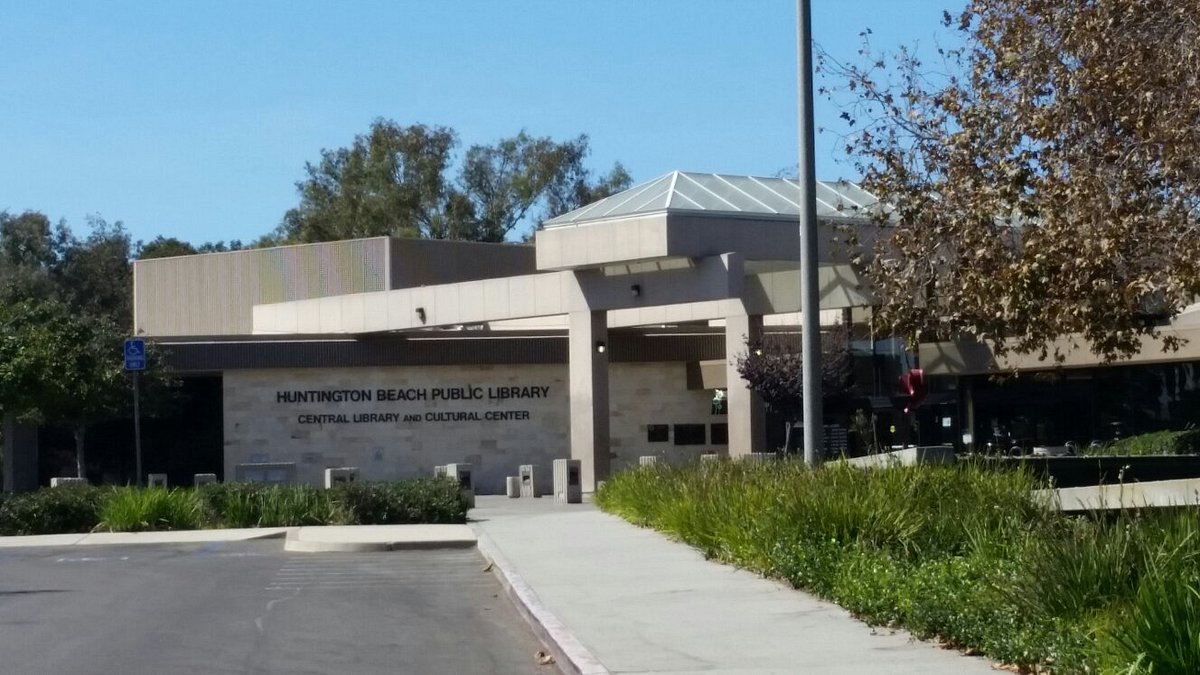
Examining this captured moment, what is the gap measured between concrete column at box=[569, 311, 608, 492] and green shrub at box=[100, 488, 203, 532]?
12187mm

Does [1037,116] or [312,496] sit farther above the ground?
[1037,116]

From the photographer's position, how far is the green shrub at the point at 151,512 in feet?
83.2

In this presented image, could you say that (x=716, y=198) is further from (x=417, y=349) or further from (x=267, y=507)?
(x=267, y=507)

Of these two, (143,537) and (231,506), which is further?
(231,506)

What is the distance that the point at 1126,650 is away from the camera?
8.02m

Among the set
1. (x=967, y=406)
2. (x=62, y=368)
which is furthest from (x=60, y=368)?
(x=967, y=406)

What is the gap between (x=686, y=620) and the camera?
12188 millimetres

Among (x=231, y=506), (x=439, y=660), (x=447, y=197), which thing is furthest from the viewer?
(x=447, y=197)

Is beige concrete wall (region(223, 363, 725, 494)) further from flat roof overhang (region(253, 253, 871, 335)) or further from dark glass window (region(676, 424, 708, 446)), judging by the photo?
flat roof overhang (region(253, 253, 871, 335))

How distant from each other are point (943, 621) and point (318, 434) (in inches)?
1333

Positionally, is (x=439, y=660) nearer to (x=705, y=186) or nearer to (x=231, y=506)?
(x=231, y=506)

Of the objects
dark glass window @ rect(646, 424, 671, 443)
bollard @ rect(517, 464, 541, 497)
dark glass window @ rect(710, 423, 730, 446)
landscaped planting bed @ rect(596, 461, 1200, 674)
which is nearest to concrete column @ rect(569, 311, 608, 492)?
bollard @ rect(517, 464, 541, 497)

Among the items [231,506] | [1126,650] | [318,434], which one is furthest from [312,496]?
[1126,650]

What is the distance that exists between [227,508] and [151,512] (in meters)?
1.34
